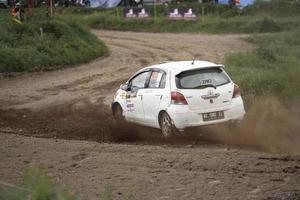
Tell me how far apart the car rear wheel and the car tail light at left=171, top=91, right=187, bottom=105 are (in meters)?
0.38

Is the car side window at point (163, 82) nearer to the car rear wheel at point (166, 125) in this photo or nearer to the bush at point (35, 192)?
Result: the car rear wheel at point (166, 125)

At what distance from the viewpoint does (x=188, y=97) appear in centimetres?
1320

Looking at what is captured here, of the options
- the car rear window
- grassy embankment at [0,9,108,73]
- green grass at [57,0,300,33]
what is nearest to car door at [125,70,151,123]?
the car rear window

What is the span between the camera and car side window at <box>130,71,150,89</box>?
47.9ft

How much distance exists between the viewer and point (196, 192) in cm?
869

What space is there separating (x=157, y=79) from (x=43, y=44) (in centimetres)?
1620

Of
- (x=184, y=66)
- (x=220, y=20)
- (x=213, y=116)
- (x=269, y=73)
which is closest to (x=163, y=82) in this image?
(x=184, y=66)

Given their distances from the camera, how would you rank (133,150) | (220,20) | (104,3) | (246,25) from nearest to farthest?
(133,150), (246,25), (220,20), (104,3)

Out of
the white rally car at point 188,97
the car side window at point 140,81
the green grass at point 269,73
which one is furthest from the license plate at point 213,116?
the green grass at point 269,73

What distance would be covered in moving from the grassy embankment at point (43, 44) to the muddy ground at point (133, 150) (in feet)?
10.2

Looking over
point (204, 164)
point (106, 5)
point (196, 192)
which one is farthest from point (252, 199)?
point (106, 5)

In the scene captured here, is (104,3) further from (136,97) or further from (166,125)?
(166,125)

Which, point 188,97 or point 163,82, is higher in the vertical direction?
point 163,82

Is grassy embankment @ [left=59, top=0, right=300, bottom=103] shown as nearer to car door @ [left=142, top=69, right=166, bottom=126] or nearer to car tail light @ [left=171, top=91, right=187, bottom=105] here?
car door @ [left=142, top=69, right=166, bottom=126]
